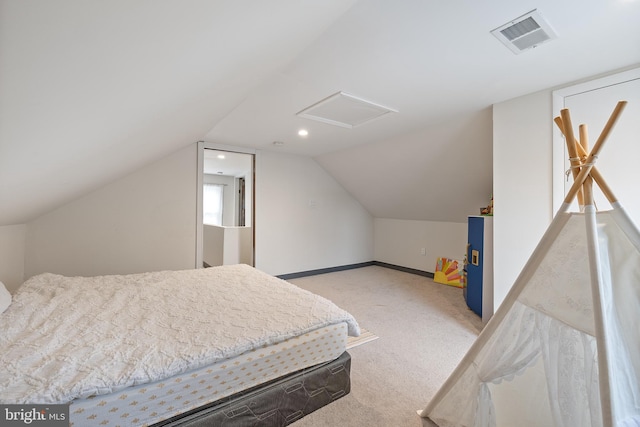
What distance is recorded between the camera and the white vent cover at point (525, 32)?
1421mm

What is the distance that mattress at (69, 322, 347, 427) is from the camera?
3.43 ft

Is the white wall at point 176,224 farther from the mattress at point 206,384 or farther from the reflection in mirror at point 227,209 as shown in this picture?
the mattress at point 206,384

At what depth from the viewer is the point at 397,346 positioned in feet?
7.90

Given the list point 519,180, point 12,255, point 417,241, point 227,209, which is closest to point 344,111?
point 519,180

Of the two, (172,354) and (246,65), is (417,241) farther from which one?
(172,354)

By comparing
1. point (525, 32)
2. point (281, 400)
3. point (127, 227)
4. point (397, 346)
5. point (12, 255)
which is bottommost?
point (397, 346)

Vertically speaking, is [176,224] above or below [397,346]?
above

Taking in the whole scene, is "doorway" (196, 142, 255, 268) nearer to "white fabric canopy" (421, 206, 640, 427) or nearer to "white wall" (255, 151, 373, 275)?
"white wall" (255, 151, 373, 275)

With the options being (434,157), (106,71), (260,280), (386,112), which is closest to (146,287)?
(260,280)

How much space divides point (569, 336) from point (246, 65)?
7.17 ft

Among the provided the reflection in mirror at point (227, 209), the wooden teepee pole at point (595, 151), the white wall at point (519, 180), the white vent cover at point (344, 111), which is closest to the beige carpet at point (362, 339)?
the white wall at point (519, 180)

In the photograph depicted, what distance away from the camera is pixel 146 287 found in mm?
2209

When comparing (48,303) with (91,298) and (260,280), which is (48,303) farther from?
(260,280)

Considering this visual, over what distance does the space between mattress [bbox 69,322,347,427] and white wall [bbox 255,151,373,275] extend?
2.94 m
